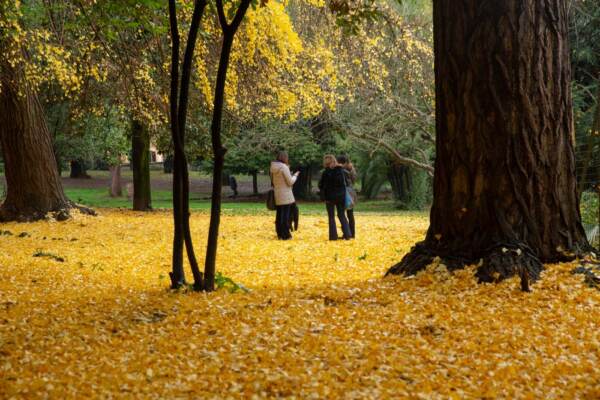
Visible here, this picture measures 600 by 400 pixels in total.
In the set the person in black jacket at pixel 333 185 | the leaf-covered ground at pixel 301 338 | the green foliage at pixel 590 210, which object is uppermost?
the person in black jacket at pixel 333 185

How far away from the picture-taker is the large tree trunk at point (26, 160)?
49.5 ft

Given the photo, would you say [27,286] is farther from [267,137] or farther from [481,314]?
[267,137]

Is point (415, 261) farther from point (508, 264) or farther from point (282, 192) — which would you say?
point (282, 192)


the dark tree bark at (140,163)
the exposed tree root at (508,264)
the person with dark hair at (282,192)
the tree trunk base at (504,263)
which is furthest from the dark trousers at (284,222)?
the dark tree bark at (140,163)

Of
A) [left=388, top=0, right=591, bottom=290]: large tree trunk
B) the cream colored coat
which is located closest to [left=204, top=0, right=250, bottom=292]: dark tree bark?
[left=388, top=0, right=591, bottom=290]: large tree trunk

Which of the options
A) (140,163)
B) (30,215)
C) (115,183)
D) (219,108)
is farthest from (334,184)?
(115,183)

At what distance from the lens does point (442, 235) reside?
6.48 metres

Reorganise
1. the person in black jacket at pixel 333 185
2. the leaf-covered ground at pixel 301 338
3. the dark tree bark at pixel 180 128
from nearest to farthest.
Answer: the leaf-covered ground at pixel 301 338 → the dark tree bark at pixel 180 128 → the person in black jacket at pixel 333 185

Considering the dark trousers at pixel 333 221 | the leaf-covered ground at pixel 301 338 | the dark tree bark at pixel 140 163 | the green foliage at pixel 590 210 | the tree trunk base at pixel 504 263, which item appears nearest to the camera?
the leaf-covered ground at pixel 301 338

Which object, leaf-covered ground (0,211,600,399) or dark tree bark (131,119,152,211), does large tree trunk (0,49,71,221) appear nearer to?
dark tree bark (131,119,152,211)

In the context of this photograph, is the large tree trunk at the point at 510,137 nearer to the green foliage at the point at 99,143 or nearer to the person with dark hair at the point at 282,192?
the person with dark hair at the point at 282,192

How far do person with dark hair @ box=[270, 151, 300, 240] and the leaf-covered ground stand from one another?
4898mm

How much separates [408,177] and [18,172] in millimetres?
18804

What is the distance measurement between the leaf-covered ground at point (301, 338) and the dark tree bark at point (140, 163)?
44.5 feet
